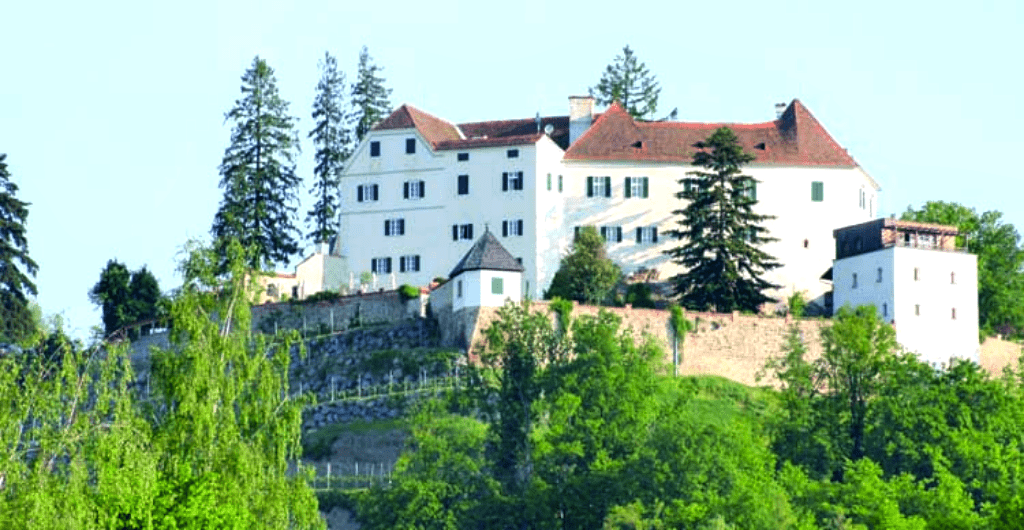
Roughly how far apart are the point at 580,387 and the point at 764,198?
1964 cm

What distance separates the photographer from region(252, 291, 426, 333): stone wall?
10256cm

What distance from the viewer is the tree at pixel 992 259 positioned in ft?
366

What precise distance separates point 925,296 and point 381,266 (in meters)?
20.0

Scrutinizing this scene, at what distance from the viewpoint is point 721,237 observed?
105m

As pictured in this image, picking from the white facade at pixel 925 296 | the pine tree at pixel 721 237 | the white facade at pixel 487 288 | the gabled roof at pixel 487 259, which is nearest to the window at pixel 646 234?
the pine tree at pixel 721 237

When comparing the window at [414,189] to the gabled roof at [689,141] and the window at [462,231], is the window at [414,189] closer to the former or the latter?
the window at [462,231]

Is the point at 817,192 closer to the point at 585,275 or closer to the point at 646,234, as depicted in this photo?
the point at 646,234

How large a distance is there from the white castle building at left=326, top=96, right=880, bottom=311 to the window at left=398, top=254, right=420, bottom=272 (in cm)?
7

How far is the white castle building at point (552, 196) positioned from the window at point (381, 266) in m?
0.04

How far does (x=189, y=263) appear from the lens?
6612 cm

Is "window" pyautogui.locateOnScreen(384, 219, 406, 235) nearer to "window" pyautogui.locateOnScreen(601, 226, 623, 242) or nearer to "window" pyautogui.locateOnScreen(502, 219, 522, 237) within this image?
"window" pyautogui.locateOnScreen(502, 219, 522, 237)

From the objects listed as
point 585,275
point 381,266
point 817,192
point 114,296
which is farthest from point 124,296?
point 817,192

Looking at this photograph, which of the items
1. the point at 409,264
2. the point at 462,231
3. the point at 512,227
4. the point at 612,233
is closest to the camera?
the point at 512,227

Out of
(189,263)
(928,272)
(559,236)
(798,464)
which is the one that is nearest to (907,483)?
(798,464)
